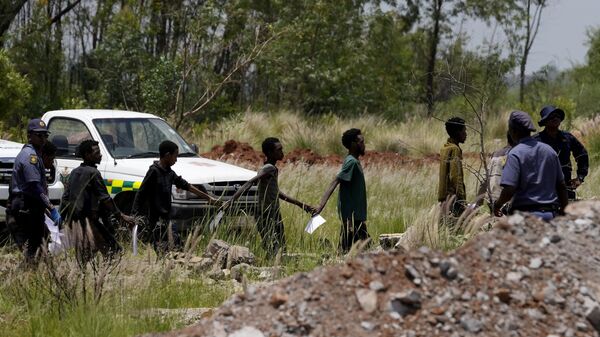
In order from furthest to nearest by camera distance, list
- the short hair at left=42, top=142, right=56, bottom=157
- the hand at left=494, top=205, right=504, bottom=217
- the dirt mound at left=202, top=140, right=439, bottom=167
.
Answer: the dirt mound at left=202, top=140, right=439, bottom=167 → the short hair at left=42, top=142, right=56, bottom=157 → the hand at left=494, top=205, right=504, bottom=217

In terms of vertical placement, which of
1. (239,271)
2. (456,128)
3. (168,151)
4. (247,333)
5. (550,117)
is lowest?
(239,271)

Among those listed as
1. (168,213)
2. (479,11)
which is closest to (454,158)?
(168,213)

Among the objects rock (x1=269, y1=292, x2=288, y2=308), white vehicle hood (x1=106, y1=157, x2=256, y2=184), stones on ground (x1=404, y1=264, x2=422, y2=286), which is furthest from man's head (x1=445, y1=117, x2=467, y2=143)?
rock (x1=269, y1=292, x2=288, y2=308)

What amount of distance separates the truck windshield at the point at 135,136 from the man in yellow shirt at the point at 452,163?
3.97 meters

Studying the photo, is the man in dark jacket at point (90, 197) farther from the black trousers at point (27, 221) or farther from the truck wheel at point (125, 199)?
the truck wheel at point (125, 199)

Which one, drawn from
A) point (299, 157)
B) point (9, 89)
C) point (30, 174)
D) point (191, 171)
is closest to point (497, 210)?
point (30, 174)

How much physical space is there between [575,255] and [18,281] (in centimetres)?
420

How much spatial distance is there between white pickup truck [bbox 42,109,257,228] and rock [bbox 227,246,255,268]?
1.13 m

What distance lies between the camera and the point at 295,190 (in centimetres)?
1586

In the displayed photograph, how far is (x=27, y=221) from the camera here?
10.1 meters

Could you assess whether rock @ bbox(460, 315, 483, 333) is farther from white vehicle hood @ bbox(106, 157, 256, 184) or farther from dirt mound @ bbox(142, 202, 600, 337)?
white vehicle hood @ bbox(106, 157, 256, 184)

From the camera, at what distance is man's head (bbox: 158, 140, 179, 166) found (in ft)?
35.2

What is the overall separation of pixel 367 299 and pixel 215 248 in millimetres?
4954

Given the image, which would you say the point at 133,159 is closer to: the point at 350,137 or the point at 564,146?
the point at 350,137
